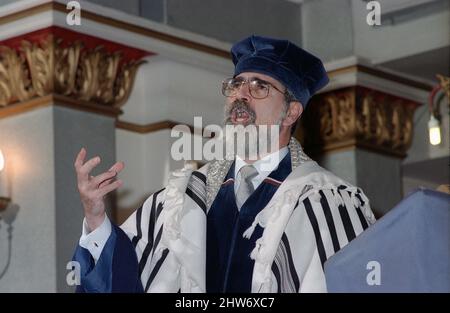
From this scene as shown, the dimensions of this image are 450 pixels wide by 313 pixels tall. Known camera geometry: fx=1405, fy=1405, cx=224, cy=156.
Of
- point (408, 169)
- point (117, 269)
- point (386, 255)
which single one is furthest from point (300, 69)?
point (408, 169)

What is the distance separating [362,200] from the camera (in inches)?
158

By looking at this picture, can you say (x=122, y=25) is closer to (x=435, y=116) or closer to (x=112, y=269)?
(x=435, y=116)

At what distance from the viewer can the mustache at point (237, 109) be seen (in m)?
4.04

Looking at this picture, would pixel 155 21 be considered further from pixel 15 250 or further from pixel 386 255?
pixel 386 255

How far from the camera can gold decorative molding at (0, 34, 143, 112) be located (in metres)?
7.18

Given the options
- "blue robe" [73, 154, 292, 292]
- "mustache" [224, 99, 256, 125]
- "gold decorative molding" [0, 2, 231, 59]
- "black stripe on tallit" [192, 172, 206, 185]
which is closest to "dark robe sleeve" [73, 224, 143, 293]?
"blue robe" [73, 154, 292, 292]

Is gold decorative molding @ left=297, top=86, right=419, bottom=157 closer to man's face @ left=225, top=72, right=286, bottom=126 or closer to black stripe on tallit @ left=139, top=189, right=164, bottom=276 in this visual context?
man's face @ left=225, top=72, right=286, bottom=126

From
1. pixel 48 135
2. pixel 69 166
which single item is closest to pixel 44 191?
pixel 69 166

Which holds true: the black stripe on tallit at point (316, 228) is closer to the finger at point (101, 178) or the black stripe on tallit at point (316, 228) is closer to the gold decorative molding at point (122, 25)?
the finger at point (101, 178)

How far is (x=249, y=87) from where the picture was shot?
13.6 feet

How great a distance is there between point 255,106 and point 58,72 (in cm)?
324

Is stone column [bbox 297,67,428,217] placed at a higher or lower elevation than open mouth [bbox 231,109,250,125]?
higher

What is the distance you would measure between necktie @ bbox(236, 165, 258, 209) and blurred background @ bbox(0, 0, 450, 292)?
293 cm

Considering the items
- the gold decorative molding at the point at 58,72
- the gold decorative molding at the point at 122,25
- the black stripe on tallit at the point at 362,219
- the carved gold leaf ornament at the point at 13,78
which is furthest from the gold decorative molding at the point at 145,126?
the black stripe on tallit at the point at 362,219
